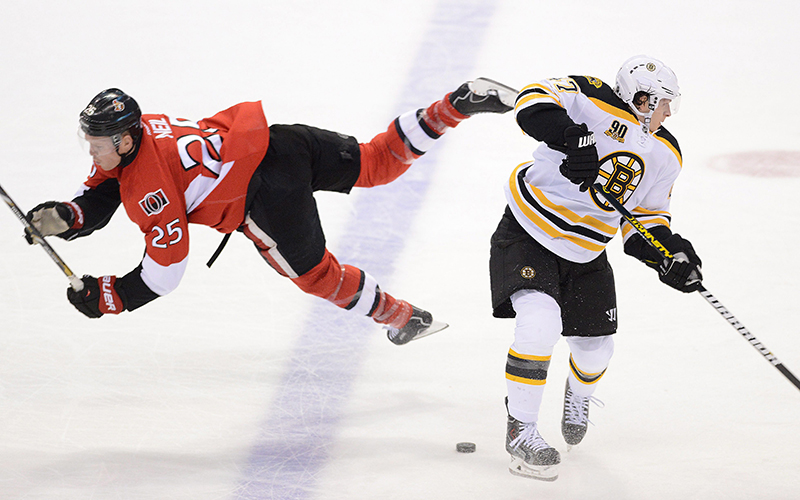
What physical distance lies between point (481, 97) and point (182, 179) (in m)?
1.12

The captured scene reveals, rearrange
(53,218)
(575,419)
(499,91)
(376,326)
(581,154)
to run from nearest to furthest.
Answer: (581,154) < (53,218) < (575,419) < (499,91) < (376,326)

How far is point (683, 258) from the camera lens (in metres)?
2.64

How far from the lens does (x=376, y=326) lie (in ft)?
11.7

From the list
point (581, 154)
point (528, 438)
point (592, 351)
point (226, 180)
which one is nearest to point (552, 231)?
point (581, 154)

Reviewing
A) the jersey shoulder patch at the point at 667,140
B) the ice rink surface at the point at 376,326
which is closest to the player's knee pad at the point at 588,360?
the ice rink surface at the point at 376,326

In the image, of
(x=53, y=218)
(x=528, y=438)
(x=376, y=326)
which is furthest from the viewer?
(x=376, y=326)

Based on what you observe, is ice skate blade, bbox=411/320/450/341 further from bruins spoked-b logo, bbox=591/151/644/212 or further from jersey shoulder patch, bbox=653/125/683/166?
jersey shoulder patch, bbox=653/125/683/166

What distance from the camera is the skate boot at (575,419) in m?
2.90

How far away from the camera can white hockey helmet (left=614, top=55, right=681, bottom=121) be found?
8.29ft

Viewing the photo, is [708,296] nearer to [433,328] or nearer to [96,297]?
[433,328]

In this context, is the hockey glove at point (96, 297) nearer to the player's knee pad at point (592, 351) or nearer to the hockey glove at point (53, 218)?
the hockey glove at point (53, 218)

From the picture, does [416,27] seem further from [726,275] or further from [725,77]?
[726,275]

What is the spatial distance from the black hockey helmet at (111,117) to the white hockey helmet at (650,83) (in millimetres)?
1455

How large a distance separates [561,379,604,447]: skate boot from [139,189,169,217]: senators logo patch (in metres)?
1.49
